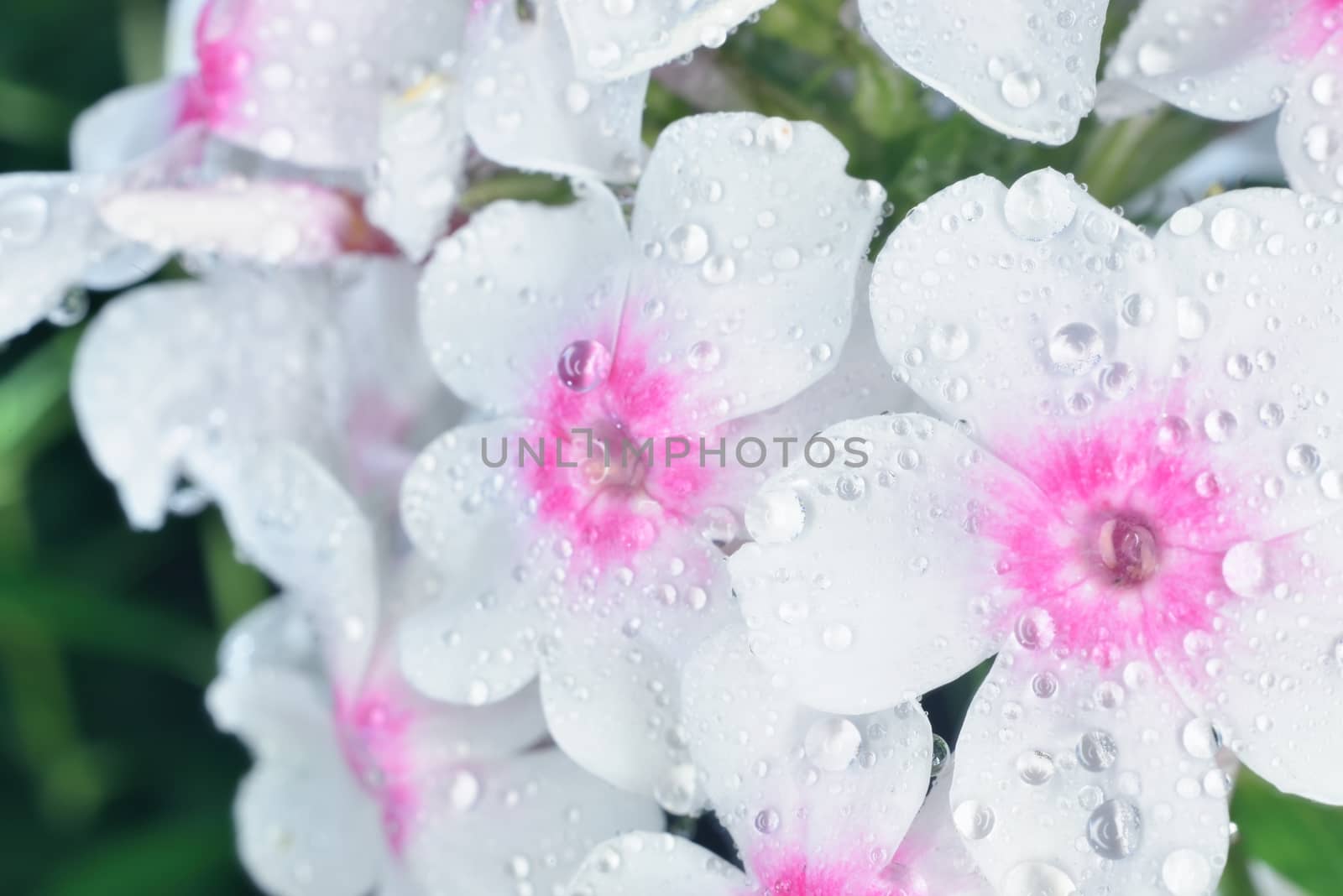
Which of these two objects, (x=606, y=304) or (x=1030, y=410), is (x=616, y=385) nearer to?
(x=606, y=304)

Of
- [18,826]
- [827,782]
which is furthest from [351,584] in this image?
[18,826]

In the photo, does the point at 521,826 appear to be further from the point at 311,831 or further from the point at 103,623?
the point at 103,623

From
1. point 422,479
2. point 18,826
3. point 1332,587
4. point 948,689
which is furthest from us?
point 18,826

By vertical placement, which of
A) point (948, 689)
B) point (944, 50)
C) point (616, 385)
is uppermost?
point (944, 50)

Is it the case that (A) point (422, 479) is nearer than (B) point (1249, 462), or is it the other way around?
(B) point (1249, 462)

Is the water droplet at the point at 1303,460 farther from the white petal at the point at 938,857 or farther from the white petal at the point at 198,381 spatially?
the white petal at the point at 198,381

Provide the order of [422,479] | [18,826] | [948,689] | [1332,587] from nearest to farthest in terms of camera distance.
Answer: [1332,587]
[422,479]
[948,689]
[18,826]

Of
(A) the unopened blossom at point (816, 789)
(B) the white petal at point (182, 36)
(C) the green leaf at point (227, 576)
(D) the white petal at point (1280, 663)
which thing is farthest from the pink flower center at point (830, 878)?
(C) the green leaf at point (227, 576)
